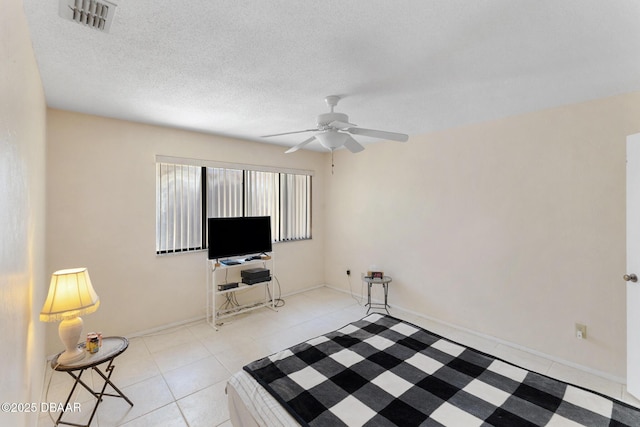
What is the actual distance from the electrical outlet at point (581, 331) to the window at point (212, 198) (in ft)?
12.4

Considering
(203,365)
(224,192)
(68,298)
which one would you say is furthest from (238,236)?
(68,298)


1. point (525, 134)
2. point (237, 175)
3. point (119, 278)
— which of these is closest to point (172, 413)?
point (119, 278)

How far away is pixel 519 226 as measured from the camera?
9.88 feet

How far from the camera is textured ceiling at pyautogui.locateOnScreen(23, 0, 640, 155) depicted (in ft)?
4.68

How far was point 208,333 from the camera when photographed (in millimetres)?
3412

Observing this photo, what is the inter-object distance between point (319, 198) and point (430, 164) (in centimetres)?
215

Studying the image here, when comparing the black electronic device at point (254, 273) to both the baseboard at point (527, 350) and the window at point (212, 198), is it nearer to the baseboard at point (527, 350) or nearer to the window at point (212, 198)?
the window at point (212, 198)

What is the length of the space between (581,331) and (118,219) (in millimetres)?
4880

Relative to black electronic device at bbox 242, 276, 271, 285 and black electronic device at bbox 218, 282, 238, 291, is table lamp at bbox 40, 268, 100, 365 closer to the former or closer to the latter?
black electronic device at bbox 218, 282, 238, 291

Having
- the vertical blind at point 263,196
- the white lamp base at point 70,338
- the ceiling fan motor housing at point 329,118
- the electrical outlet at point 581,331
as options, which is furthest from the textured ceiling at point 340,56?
the electrical outlet at point 581,331

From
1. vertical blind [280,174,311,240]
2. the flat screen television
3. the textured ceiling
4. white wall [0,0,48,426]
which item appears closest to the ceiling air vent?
the textured ceiling

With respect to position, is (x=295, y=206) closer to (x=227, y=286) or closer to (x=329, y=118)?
(x=227, y=286)

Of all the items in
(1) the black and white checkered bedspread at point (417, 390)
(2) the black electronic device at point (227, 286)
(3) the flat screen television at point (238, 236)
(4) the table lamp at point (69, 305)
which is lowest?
(1) the black and white checkered bedspread at point (417, 390)

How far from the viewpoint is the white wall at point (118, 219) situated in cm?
288
